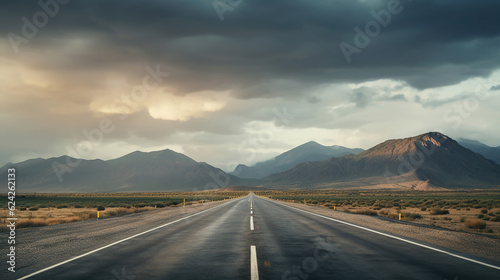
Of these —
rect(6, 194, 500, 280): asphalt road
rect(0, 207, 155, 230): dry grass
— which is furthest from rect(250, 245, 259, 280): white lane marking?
rect(0, 207, 155, 230): dry grass

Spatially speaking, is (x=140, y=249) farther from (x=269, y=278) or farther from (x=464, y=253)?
(x=464, y=253)

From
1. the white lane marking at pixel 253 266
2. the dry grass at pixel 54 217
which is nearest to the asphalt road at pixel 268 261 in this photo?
the white lane marking at pixel 253 266

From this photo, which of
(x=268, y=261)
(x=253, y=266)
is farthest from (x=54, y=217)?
(x=253, y=266)

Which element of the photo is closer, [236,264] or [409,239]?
[236,264]

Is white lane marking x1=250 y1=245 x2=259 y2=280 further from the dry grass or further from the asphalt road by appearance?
the dry grass

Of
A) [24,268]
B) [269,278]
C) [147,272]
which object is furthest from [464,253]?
[24,268]

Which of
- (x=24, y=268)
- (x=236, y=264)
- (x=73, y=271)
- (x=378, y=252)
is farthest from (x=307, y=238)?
(x=24, y=268)

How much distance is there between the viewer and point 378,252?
987cm

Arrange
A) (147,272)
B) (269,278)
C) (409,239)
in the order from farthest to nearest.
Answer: (409,239)
(147,272)
(269,278)

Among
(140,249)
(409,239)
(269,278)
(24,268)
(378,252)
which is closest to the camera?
(269,278)

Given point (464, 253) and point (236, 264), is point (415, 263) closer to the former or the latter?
point (464, 253)

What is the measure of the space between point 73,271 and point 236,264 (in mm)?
3566

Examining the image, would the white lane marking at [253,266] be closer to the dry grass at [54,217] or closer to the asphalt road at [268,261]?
the asphalt road at [268,261]

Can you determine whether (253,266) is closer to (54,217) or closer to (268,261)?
(268,261)
